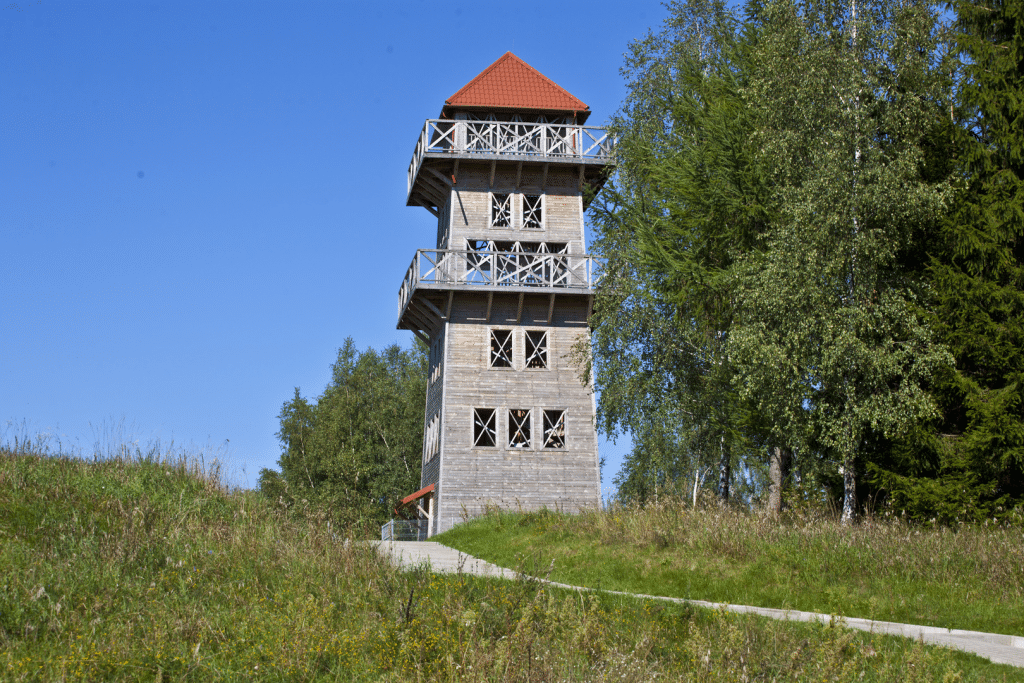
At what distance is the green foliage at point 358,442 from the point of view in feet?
161

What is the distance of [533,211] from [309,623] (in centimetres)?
2442

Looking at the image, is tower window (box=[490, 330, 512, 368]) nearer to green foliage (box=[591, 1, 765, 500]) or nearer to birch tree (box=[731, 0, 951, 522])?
green foliage (box=[591, 1, 765, 500])

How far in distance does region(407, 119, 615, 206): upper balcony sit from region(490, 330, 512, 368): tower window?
576 centimetres

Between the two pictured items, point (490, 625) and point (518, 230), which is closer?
point (490, 625)

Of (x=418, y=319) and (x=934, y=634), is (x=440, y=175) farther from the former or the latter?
(x=934, y=634)

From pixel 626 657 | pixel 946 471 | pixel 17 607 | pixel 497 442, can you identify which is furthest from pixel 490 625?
pixel 497 442

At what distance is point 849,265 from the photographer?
20266 millimetres

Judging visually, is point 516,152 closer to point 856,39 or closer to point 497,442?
point 497,442

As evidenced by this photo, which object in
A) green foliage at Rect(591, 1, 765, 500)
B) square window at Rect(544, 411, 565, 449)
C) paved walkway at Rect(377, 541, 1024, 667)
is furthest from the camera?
square window at Rect(544, 411, 565, 449)

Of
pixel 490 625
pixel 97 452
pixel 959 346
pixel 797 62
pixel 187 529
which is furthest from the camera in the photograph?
pixel 797 62

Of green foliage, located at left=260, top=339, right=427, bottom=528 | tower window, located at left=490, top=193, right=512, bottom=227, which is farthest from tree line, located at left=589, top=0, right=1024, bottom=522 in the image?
green foliage, located at left=260, top=339, right=427, bottom=528

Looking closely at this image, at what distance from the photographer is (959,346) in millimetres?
18484

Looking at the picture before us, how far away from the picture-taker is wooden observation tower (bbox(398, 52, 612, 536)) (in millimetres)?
28531

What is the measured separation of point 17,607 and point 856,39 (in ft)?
67.4
